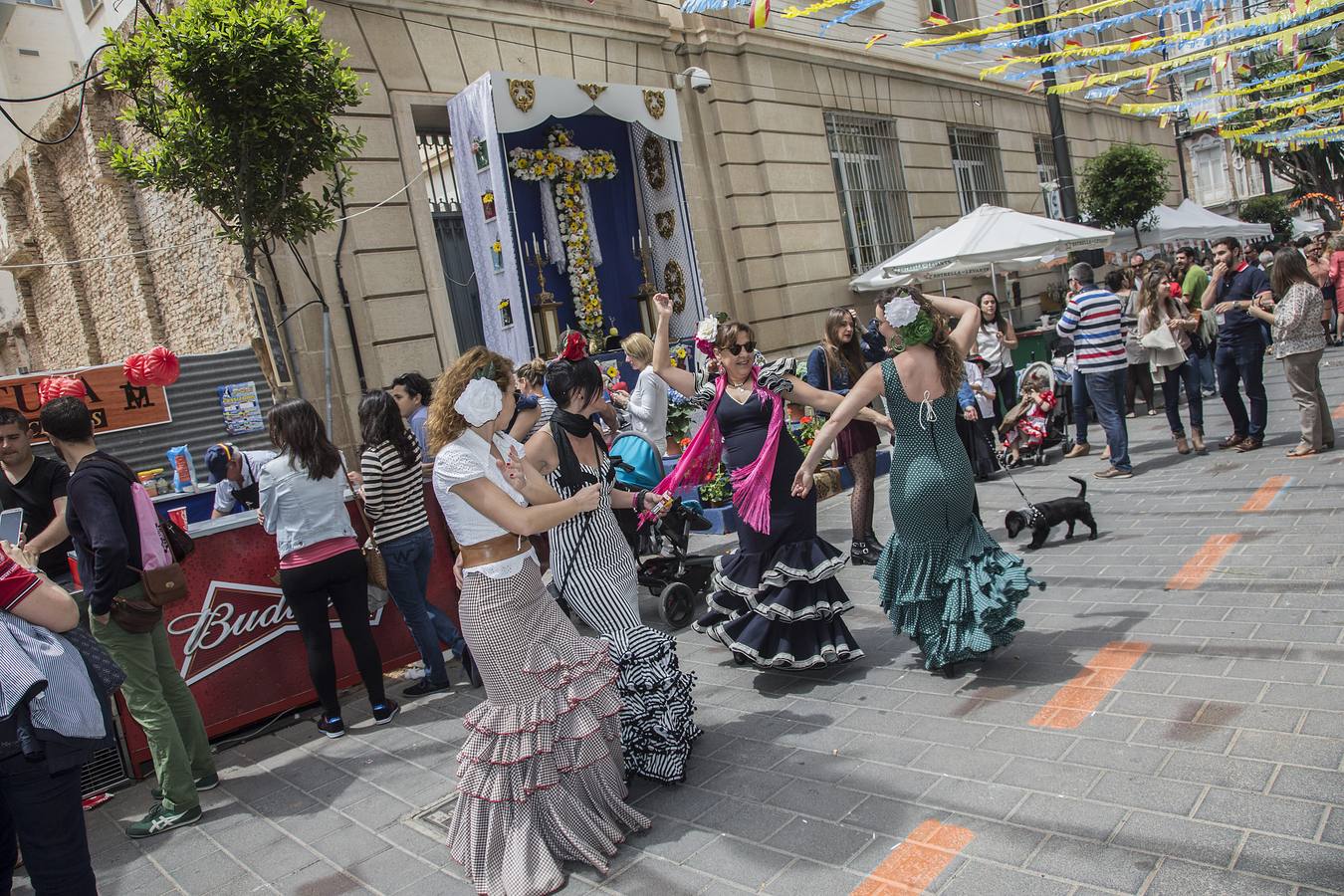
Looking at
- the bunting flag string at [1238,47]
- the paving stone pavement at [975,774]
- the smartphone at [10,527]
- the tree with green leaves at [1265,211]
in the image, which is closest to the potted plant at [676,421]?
the paving stone pavement at [975,774]

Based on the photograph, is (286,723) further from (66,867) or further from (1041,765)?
(1041,765)

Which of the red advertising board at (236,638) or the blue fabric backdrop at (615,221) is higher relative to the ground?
the blue fabric backdrop at (615,221)

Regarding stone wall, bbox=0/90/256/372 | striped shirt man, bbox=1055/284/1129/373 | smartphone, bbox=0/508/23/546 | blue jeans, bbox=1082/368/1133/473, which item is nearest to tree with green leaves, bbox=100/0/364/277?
stone wall, bbox=0/90/256/372

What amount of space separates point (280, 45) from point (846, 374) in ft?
16.7

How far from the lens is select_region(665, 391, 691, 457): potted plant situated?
9156 mm

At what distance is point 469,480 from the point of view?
10.7 feet

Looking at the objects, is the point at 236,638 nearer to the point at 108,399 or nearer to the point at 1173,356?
the point at 108,399

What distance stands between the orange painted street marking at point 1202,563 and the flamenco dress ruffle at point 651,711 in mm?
3141

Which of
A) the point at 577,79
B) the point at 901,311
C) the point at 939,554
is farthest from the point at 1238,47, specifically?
the point at 939,554

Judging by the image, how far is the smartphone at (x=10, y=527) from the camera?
4.50 m

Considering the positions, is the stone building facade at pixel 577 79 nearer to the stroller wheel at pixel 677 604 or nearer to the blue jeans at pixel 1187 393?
the stroller wheel at pixel 677 604

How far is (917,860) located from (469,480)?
1.99 m

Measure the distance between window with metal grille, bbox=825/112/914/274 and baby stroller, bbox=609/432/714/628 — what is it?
999 cm

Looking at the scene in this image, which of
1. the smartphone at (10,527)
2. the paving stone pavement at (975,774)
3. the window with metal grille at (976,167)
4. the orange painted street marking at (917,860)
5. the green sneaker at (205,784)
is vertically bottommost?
the orange painted street marking at (917,860)
